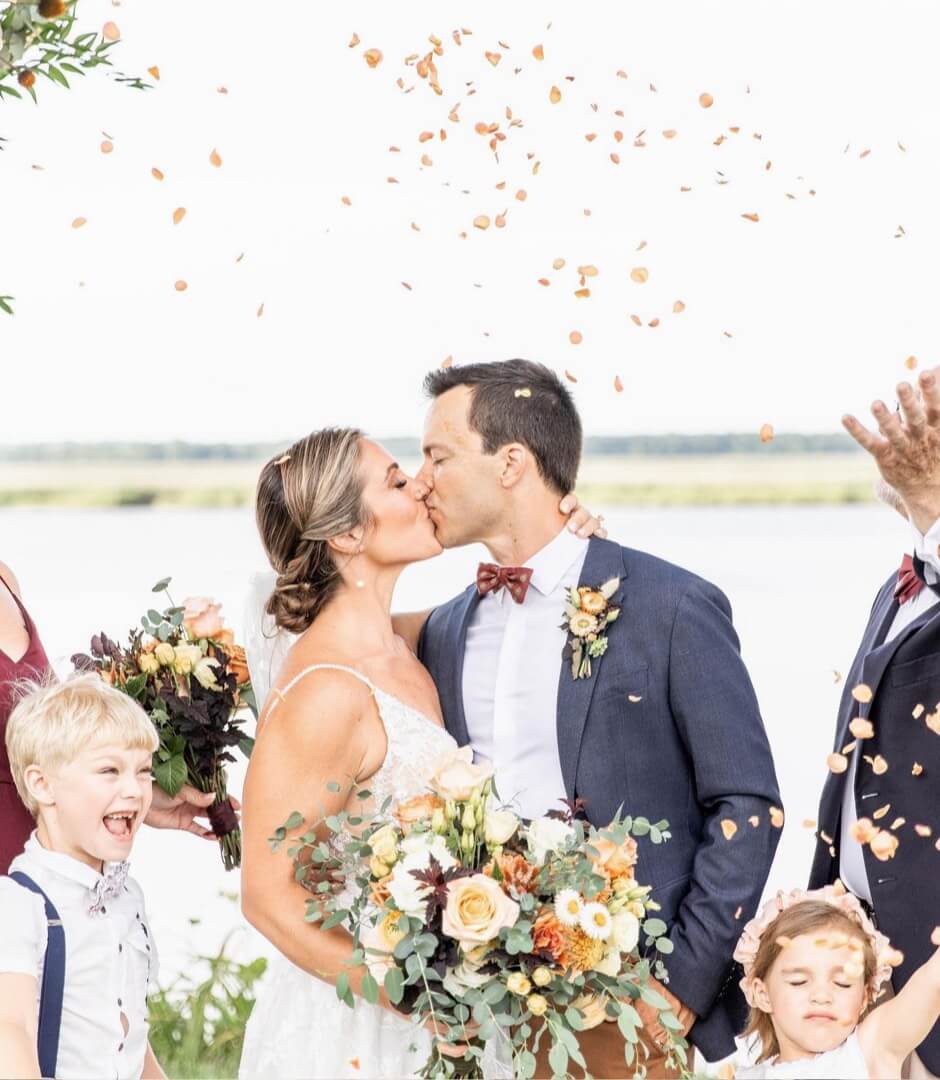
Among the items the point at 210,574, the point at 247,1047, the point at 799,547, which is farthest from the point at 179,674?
the point at 799,547

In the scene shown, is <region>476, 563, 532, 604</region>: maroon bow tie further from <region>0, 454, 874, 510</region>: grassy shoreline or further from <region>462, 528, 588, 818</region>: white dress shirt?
<region>0, 454, 874, 510</region>: grassy shoreline

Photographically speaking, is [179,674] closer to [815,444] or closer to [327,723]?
[327,723]

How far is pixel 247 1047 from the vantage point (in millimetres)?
3904

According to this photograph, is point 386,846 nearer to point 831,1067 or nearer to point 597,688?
point 597,688

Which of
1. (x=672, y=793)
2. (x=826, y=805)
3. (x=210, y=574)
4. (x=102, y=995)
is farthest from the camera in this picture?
(x=210, y=574)

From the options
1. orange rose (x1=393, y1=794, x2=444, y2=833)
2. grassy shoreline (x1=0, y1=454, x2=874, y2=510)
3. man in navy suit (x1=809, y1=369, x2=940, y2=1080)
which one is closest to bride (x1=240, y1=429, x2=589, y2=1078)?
orange rose (x1=393, y1=794, x2=444, y2=833)

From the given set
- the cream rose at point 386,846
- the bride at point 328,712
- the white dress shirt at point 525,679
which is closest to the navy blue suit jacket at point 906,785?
the white dress shirt at point 525,679

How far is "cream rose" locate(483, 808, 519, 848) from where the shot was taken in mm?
3389

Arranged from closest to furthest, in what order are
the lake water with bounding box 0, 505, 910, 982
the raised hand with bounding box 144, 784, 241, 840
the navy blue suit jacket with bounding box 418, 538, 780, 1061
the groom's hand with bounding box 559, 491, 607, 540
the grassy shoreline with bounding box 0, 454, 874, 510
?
1. the navy blue suit jacket with bounding box 418, 538, 780, 1061
2. the raised hand with bounding box 144, 784, 241, 840
3. the groom's hand with bounding box 559, 491, 607, 540
4. the lake water with bounding box 0, 505, 910, 982
5. the grassy shoreline with bounding box 0, 454, 874, 510

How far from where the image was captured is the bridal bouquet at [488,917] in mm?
3285

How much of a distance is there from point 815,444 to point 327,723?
107ft

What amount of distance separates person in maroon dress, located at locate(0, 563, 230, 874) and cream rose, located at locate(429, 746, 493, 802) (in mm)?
967

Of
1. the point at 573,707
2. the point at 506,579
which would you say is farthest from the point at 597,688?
the point at 506,579

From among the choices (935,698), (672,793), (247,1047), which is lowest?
(247,1047)
